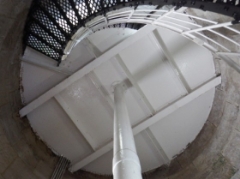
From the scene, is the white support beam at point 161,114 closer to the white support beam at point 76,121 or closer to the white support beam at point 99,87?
the white support beam at point 76,121

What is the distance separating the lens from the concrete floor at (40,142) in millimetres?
4055

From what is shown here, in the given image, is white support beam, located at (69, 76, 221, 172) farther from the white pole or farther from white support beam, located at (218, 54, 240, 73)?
the white pole

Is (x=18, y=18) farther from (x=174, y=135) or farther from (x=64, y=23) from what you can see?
(x=174, y=135)

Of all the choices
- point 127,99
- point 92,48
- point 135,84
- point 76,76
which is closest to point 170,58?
point 135,84

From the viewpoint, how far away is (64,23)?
12.3 feet

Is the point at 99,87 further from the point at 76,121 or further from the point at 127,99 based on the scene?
the point at 76,121

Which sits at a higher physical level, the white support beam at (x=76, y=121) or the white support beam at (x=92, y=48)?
the white support beam at (x=92, y=48)

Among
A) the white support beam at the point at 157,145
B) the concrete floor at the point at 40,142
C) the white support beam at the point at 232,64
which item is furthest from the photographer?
the white support beam at the point at 157,145

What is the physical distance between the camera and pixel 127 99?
227 inches

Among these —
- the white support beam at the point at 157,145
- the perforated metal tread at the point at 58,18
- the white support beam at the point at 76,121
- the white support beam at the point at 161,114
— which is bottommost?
the white support beam at the point at 157,145

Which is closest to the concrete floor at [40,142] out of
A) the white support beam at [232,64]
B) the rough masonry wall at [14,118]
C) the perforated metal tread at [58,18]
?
the rough masonry wall at [14,118]

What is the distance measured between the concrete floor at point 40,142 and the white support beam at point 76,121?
0.78 m

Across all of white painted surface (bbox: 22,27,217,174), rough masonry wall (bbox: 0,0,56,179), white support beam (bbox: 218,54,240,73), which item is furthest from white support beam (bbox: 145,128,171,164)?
white support beam (bbox: 218,54,240,73)

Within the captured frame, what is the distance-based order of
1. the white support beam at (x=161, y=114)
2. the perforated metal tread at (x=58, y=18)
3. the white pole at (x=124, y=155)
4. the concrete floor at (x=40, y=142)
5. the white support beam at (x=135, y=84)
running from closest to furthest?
the white pole at (x=124, y=155), the perforated metal tread at (x=58, y=18), the concrete floor at (x=40, y=142), the white support beam at (x=161, y=114), the white support beam at (x=135, y=84)
